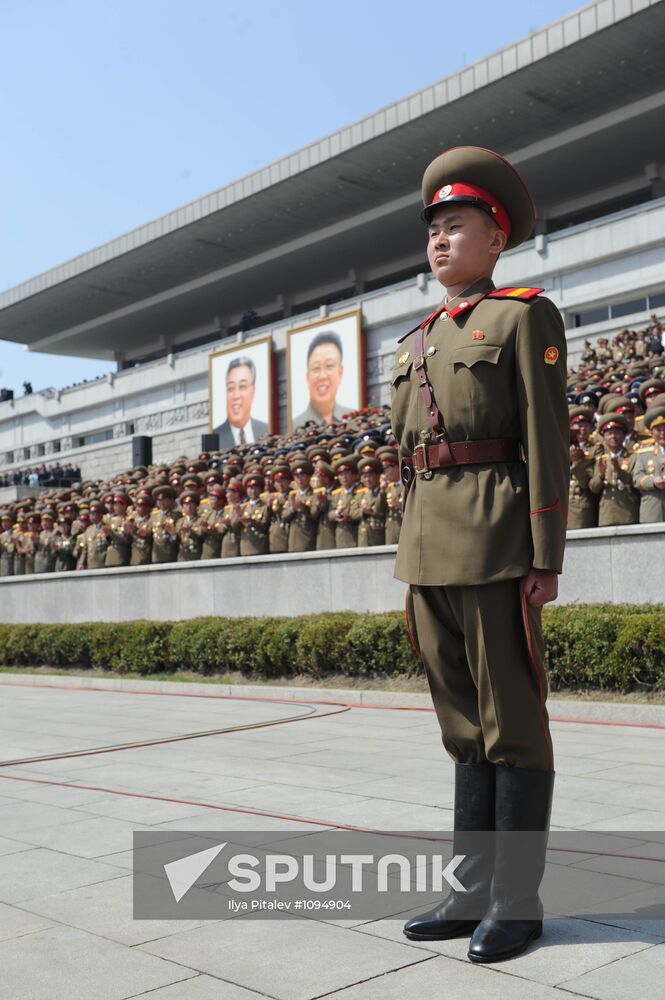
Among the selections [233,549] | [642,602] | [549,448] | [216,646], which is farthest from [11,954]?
[233,549]

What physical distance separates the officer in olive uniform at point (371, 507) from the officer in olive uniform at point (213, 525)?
9.23 feet

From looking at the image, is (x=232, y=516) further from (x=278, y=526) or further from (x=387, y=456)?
(x=387, y=456)

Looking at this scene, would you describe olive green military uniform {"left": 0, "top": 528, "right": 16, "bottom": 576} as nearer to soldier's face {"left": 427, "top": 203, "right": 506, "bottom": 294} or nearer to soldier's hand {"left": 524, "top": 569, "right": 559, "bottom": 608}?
soldier's face {"left": 427, "top": 203, "right": 506, "bottom": 294}

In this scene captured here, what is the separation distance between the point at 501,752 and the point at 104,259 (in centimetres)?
4599

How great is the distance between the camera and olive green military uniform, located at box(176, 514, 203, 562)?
15.0m

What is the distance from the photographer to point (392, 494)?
12.1 metres

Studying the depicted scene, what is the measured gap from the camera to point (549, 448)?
9.94 feet

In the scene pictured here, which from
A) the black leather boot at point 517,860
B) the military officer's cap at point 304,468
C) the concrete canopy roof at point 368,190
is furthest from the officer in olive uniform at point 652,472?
the concrete canopy roof at point 368,190

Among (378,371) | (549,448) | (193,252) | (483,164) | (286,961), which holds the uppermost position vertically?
(193,252)

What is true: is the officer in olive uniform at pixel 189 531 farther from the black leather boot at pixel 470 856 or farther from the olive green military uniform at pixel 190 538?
the black leather boot at pixel 470 856

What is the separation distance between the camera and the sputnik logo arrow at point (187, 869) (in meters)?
3.58

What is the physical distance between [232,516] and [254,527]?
1.23 feet

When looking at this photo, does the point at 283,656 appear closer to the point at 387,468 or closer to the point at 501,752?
the point at 387,468

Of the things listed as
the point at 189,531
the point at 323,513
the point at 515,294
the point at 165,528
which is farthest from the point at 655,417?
the point at 165,528
